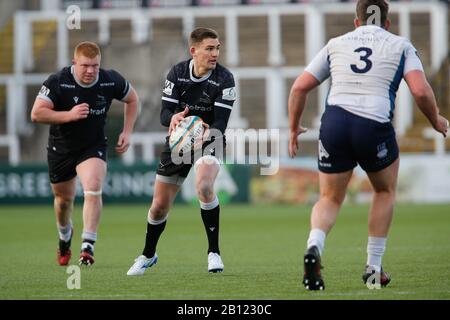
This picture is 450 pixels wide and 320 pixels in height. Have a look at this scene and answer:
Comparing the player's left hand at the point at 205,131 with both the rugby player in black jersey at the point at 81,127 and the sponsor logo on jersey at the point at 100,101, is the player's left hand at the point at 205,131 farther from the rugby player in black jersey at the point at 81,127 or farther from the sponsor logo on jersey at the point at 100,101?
the sponsor logo on jersey at the point at 100,101

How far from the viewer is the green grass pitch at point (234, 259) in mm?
8227

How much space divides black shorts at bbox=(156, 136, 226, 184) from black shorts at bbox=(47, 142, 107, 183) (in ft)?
5.20

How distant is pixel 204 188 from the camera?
9930 millimetres

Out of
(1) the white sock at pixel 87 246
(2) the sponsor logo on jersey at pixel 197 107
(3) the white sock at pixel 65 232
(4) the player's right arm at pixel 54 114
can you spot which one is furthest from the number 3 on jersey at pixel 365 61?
(3) the white sock at pixel 65 232

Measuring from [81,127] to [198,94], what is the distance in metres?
1.86

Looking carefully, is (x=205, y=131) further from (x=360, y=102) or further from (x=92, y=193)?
(x=360, y=102)

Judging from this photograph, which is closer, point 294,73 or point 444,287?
point 444,287

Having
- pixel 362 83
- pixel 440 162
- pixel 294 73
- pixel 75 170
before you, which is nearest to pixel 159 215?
pixel 75 170

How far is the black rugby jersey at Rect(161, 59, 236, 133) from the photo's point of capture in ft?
32.6

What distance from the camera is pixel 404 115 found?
2858cm

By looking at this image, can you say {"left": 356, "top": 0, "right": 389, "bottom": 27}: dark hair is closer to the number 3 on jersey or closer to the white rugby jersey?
the white rugby jersey

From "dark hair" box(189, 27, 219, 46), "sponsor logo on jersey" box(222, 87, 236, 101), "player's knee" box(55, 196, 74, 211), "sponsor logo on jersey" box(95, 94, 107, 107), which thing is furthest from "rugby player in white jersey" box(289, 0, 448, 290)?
"player's knee" box(55, 196, 74, 211)

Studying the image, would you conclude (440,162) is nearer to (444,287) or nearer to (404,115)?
(404,115)
